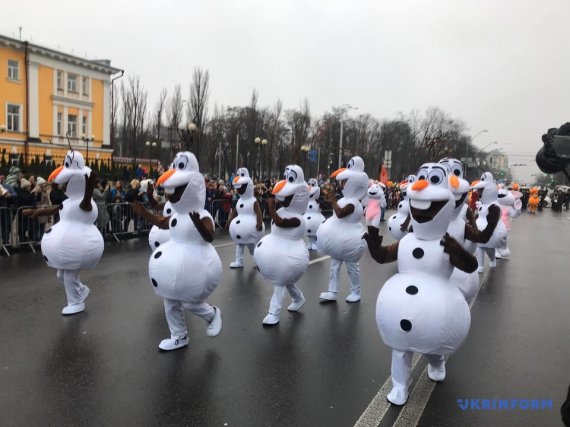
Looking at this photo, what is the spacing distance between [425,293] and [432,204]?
796 mm

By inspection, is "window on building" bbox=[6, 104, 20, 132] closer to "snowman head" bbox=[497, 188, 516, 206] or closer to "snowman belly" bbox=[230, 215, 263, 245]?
"snowman belly" bbox=[230, 215, 263, 245]

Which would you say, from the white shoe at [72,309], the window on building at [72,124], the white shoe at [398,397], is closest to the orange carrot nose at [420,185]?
the white shoe at [398,397]

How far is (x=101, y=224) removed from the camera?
12.9 m

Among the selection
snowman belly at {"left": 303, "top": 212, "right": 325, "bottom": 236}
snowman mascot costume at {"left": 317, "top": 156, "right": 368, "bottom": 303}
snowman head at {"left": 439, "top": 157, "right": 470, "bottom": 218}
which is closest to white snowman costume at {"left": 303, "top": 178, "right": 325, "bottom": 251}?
snowman belly at {"left": 303, "top": 212, "right": 325, "bottom": 236}

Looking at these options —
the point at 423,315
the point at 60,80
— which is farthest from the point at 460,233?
the point at 60,80

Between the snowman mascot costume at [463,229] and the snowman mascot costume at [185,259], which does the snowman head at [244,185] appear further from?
the snowman mascot costume at [463,229]

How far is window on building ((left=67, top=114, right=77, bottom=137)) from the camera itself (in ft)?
135

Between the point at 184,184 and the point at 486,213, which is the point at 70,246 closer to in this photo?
the point at 184,184

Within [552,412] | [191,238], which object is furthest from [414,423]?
[191,238]

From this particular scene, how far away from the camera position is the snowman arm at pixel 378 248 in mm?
4574

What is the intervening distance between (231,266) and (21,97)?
114 ft

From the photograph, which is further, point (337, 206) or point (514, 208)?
point (514, 208)

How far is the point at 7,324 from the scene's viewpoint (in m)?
6.17

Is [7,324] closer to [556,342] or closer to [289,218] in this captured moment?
[289,218]
